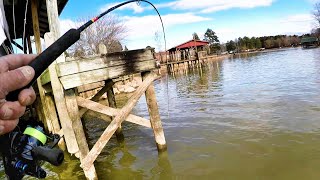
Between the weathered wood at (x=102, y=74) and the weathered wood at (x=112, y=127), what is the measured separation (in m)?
0.28

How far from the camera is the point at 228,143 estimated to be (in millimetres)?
7855

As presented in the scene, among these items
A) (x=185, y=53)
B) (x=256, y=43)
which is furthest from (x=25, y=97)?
(x=256, y=43)

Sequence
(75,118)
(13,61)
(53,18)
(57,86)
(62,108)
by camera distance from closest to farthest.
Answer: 1. (13,61)
2. (75,118)
3. (53,18)
4. (57,86)
5. (62,108)

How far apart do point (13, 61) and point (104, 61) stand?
14.2ft

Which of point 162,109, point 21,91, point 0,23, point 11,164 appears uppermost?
point 0,23

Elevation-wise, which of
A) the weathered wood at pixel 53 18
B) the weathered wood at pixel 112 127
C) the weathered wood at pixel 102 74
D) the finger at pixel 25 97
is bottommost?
the weathered wood at pixel 112 127

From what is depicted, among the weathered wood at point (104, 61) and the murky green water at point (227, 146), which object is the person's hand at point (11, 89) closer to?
the weathered wood at point (104, 61)

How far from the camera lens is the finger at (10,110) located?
1.30 meters

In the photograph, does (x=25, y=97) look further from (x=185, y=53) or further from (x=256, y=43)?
(x=256, y=43)

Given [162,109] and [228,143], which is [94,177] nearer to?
[228,143]

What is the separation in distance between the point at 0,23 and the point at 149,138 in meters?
7.94

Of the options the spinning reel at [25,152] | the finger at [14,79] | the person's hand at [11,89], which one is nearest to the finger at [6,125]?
the person's hand at [11,89]

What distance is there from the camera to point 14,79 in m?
1.29

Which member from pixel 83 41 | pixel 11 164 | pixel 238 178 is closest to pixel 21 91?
pixel 11 164
